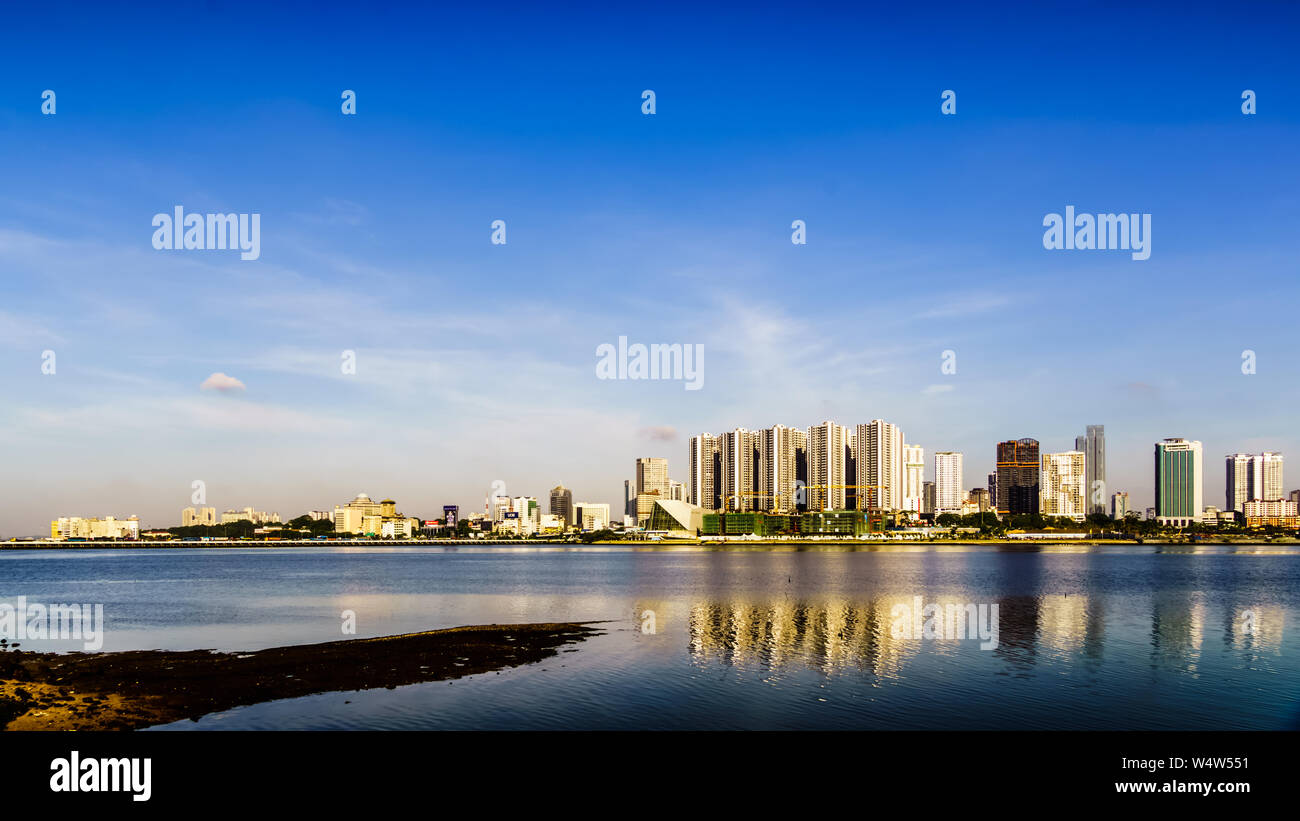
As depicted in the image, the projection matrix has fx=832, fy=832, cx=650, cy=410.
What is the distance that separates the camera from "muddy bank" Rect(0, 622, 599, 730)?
30078 millimetres

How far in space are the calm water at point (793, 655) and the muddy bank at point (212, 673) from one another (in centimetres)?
221

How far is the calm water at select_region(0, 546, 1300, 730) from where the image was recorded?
3092cm

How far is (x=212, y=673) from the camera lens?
38.2 m

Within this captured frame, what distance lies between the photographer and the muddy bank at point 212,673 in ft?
98.7

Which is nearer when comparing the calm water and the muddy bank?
the muddy bank

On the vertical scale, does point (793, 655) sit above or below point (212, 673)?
below

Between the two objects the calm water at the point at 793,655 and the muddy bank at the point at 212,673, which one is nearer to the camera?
the muddy bank at the point at 212,673

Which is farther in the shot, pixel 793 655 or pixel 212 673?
pixel 793 655

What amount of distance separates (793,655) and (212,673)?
28329 mm

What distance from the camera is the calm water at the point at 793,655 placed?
30.9m

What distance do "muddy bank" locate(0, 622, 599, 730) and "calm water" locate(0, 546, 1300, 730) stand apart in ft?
7.24
